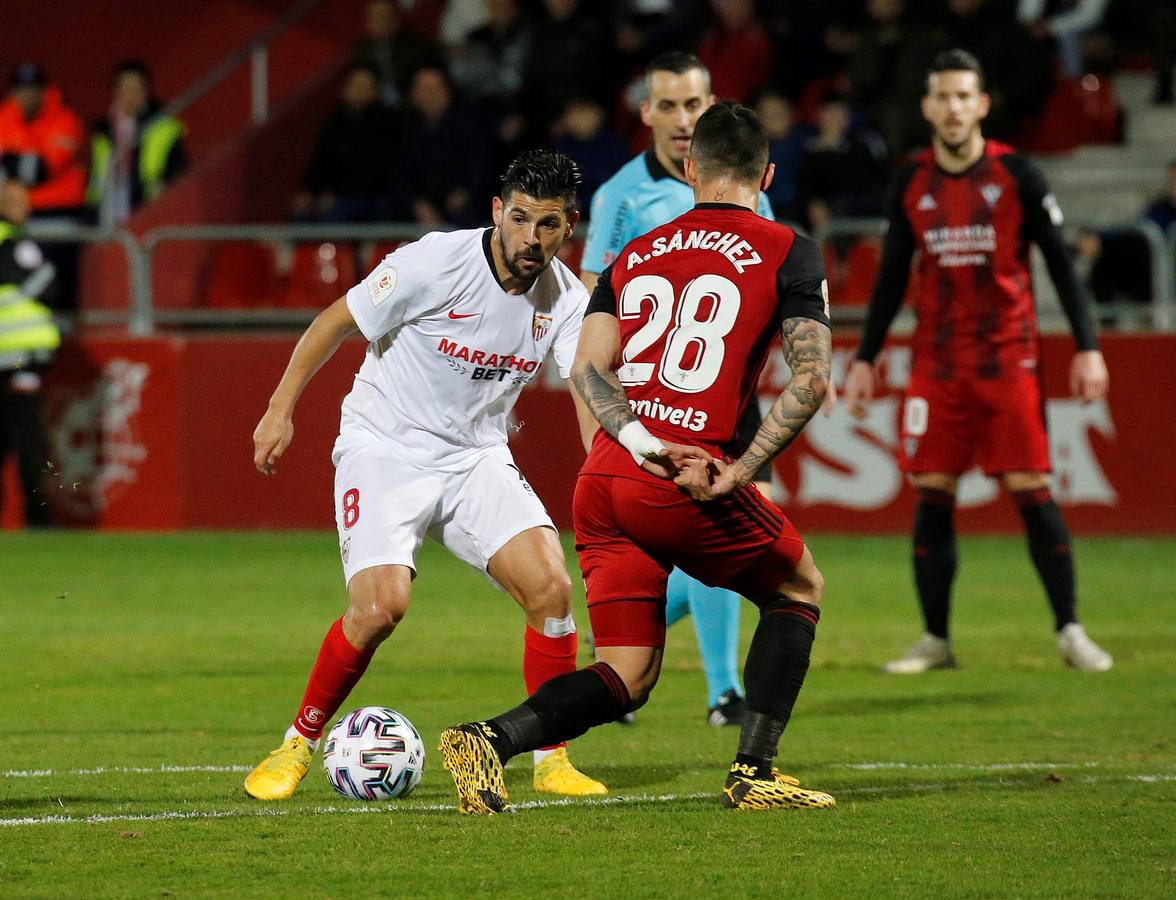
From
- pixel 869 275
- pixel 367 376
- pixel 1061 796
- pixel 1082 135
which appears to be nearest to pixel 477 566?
pixel 367 376

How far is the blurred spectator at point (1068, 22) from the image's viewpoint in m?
16.9

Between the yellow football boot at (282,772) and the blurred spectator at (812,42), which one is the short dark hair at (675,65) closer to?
the yellow football boot at (282,772)

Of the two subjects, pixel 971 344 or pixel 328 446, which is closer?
pixel 971 344

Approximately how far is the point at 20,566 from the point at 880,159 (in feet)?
23.4

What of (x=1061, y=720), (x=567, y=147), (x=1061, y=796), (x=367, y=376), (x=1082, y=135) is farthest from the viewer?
(x=1082, y=135)

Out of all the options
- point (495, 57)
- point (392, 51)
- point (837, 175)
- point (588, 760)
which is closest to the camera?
point (588, 760)

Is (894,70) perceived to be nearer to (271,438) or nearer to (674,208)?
(674,208)

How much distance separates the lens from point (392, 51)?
1764 centimetres

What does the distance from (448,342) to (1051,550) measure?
3.78 m

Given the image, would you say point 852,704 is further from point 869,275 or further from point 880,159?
point 880,159

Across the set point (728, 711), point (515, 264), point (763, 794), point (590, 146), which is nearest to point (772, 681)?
point (763, 794)

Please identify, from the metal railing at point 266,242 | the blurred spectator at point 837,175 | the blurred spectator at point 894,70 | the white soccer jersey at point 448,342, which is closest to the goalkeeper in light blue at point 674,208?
the white soccer jersey at point 448,342

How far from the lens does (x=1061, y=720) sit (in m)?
7.39

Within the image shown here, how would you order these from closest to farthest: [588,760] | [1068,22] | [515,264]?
[515,264], [588,760], [1068,22]
